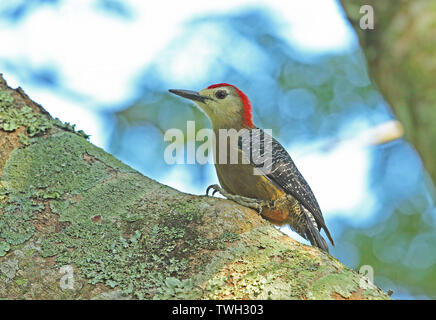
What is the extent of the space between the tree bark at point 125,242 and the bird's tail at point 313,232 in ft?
5.94

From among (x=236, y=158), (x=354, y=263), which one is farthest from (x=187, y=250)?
(x=354, y=263)

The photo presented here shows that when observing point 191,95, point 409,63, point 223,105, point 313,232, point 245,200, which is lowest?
point 313,232

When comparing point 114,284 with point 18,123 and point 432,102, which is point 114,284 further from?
point 432,102

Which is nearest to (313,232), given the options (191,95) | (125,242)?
(191,95)

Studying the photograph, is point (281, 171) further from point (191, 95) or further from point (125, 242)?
point (125, 242)

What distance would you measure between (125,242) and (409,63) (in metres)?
2.05

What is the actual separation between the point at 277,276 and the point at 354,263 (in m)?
4.67

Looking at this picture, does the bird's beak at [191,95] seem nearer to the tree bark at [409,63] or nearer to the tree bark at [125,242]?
the tree bark at [125,242]

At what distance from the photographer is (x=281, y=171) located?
471cm

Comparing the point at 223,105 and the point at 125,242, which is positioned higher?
the point at 223,105

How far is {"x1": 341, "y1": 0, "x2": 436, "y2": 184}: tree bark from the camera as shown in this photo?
2.75 m

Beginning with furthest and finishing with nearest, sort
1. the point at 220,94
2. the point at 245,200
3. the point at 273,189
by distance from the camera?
the point at 220,94 < the point at 273,189 < the point at 245,200

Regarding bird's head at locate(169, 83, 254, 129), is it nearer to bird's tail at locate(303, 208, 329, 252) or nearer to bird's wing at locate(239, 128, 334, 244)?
bird's wing at locate(239, 128, 334, 244)

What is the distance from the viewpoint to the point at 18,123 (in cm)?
347
